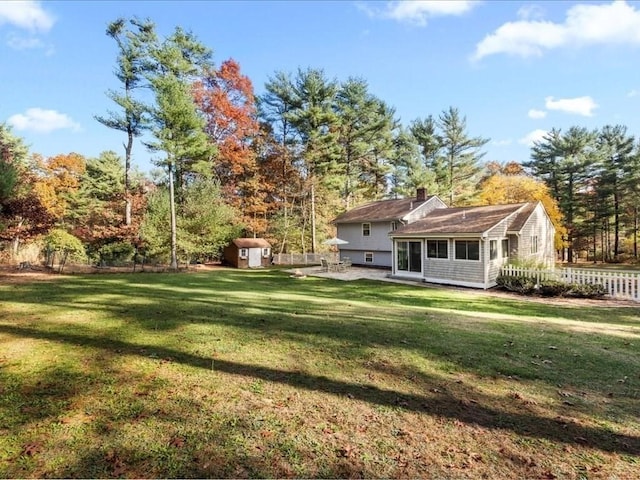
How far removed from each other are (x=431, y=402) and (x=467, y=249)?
47.2ft

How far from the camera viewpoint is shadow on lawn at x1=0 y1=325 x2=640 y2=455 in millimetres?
3127

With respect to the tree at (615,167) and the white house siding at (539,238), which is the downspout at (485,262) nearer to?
the white house siding at (539,238)

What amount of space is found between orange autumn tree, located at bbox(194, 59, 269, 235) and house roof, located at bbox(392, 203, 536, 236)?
14578 millimetres

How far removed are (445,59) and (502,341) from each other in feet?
44.4

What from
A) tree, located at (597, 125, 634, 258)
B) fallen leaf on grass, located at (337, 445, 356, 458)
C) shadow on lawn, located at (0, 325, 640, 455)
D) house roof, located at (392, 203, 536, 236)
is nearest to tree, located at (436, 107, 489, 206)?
tree, located at (597, 125, 634, 258)

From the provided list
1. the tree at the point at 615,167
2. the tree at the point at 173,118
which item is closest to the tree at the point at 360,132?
the tree at the point at 173,118

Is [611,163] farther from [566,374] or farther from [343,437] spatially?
[343,437]

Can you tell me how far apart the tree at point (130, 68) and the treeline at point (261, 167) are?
70 mm

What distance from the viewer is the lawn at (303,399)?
2604mm

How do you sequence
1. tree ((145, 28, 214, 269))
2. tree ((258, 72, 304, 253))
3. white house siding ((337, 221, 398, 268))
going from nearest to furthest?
tree ((145, 28, 214, 269))
white house siding ((337, 221, 398, 268))
tree ((258, 72, 304, 253))

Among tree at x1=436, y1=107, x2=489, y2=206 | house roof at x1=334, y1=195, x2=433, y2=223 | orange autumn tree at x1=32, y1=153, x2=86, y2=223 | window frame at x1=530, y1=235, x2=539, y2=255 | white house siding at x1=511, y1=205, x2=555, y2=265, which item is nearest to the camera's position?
white house siding at x1=511, y1=205, x2=555, y2=265

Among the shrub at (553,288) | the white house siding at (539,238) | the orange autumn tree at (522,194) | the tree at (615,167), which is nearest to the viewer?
the shrub at (553,288)

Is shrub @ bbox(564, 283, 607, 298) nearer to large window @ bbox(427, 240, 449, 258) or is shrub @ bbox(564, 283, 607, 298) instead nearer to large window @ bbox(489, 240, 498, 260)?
large window @ bbox(489, 240, 498, 260)

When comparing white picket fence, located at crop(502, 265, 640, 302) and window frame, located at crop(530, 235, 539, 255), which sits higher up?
window frame, located at crop(530, 235, 539, 255)
